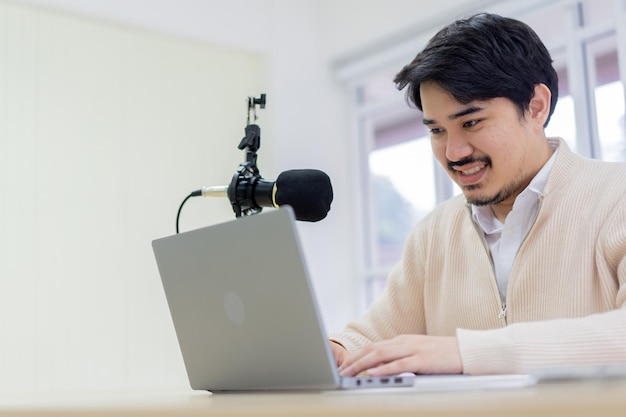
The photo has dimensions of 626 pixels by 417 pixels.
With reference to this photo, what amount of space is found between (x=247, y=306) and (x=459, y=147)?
86 cm

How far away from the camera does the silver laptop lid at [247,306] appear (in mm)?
881

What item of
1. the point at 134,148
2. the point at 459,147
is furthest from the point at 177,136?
the point at 459,147

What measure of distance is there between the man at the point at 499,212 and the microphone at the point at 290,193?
12.5 inches

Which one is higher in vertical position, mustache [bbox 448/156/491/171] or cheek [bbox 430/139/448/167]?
cheek [bbox 430/139/448/167]

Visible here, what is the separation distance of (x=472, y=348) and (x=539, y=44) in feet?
3.22

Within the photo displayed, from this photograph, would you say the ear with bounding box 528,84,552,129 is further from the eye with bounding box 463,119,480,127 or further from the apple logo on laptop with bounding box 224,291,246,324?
the apple logo on laptop with bounding box 224,291,246,324

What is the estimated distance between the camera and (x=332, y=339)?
157 centimetres

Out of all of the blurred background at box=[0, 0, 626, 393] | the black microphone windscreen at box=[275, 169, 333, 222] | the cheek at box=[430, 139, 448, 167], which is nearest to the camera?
the black microphone windscreen at box=[275, 169, 333, 222]

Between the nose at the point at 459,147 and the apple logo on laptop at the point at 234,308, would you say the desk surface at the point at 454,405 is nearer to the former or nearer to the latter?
the apple logo on laptop at the point at 234,308

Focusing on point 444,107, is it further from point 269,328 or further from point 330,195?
point 269,328

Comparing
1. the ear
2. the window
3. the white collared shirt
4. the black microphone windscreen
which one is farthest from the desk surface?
the window

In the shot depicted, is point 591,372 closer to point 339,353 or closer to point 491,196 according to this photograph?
point 339,353

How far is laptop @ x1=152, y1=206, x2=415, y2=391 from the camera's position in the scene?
88 cm

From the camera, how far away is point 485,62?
5.38 ft
